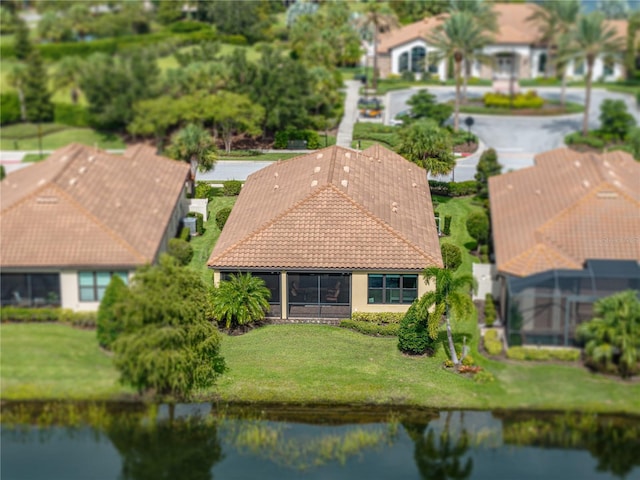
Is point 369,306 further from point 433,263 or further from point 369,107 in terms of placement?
point 369,107

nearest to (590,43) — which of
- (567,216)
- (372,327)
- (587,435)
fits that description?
(567,216)

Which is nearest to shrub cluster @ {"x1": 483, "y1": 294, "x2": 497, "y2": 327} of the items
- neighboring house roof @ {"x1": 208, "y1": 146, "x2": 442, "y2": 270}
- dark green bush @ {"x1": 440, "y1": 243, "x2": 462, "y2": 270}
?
neighboring house roof @ {"x1": 208, "y1": 146, "x2": 442, "y2": 270}

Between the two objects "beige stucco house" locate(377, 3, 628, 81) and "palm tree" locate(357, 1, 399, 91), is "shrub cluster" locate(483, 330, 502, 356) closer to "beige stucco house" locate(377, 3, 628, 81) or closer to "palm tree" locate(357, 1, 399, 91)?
"palm tree" locate(357, 1, 399, 91)

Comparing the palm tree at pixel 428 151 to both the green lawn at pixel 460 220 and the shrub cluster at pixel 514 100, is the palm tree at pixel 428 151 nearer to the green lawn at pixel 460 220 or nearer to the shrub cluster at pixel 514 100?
the green lawn at pixel 460 220

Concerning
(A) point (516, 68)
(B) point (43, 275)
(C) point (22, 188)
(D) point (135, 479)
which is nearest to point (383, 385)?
(D) point (135, 479)

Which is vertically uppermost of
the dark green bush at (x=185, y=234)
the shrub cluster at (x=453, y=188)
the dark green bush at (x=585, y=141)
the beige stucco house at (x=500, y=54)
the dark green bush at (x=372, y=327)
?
the beige stucco house at (x=500, y=54)

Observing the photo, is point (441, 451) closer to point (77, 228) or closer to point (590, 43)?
point (77, 228)

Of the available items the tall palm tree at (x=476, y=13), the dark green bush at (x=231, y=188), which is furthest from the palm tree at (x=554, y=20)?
the dark green bush at (x=231, y=188)
